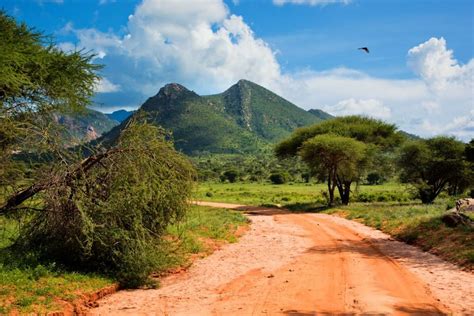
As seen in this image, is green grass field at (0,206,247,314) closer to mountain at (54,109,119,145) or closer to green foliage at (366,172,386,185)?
mountain at (54,109,119,145)

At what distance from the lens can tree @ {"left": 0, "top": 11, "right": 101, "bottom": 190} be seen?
11471mm

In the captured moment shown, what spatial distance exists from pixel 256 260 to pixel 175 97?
186 meters

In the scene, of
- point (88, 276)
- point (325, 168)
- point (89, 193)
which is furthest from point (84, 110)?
point (325, 168)

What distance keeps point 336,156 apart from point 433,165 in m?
10.8

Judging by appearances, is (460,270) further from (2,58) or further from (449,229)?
(2,58)

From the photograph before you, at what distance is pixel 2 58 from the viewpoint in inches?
410

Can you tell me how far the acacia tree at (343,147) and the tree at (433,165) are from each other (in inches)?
87.4

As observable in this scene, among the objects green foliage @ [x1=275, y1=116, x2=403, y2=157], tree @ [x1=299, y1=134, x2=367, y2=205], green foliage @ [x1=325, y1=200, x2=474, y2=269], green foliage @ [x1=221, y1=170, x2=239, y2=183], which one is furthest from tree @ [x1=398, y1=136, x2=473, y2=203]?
green foliage @ [x1=221, y1=170, x2=239, y2=183]

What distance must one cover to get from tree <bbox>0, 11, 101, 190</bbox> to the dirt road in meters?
4.69

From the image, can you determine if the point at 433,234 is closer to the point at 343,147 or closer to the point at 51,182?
the point at 51,182

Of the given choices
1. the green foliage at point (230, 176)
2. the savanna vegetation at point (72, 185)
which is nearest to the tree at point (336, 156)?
the savanna vegetation at point (72, 185)

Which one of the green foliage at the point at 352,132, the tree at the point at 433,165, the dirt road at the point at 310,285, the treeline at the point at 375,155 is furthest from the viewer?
the green foliage at the point at 352,132

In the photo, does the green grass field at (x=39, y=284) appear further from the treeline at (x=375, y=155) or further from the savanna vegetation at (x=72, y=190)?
the treeline at (x=375, y=155)

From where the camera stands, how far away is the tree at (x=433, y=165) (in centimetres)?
3978
